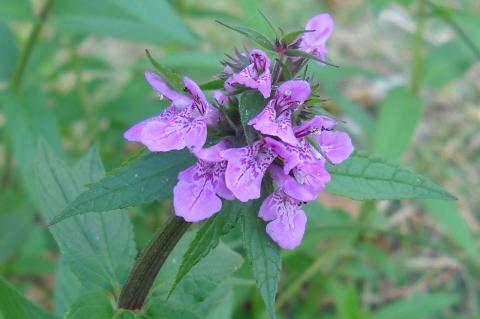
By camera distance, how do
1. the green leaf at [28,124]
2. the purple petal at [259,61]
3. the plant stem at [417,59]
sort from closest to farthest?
the purple petal at [259,61]
the green leaf at [28,124]
the plant stem at [417,59]

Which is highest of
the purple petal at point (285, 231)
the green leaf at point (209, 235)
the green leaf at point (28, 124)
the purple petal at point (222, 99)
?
the purple petal at point (222, 99)

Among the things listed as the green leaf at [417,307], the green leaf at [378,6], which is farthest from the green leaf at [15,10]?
the green leaf at [417,307]

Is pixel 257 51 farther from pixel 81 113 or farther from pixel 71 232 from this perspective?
pixel 81 113

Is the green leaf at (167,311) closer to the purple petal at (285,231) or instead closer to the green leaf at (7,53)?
the purple petal at (285,231)

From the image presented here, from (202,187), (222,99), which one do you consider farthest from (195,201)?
(222,99)

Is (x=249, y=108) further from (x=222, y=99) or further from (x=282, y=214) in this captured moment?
(x=282, y=214)

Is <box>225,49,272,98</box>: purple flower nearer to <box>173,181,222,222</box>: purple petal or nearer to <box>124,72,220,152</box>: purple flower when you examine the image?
<box>124,72,220,152</box>: purple flower

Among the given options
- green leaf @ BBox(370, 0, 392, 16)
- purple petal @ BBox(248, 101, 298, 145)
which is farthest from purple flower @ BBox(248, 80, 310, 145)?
green leaf @ BBox(370, 0, 392, 16)
